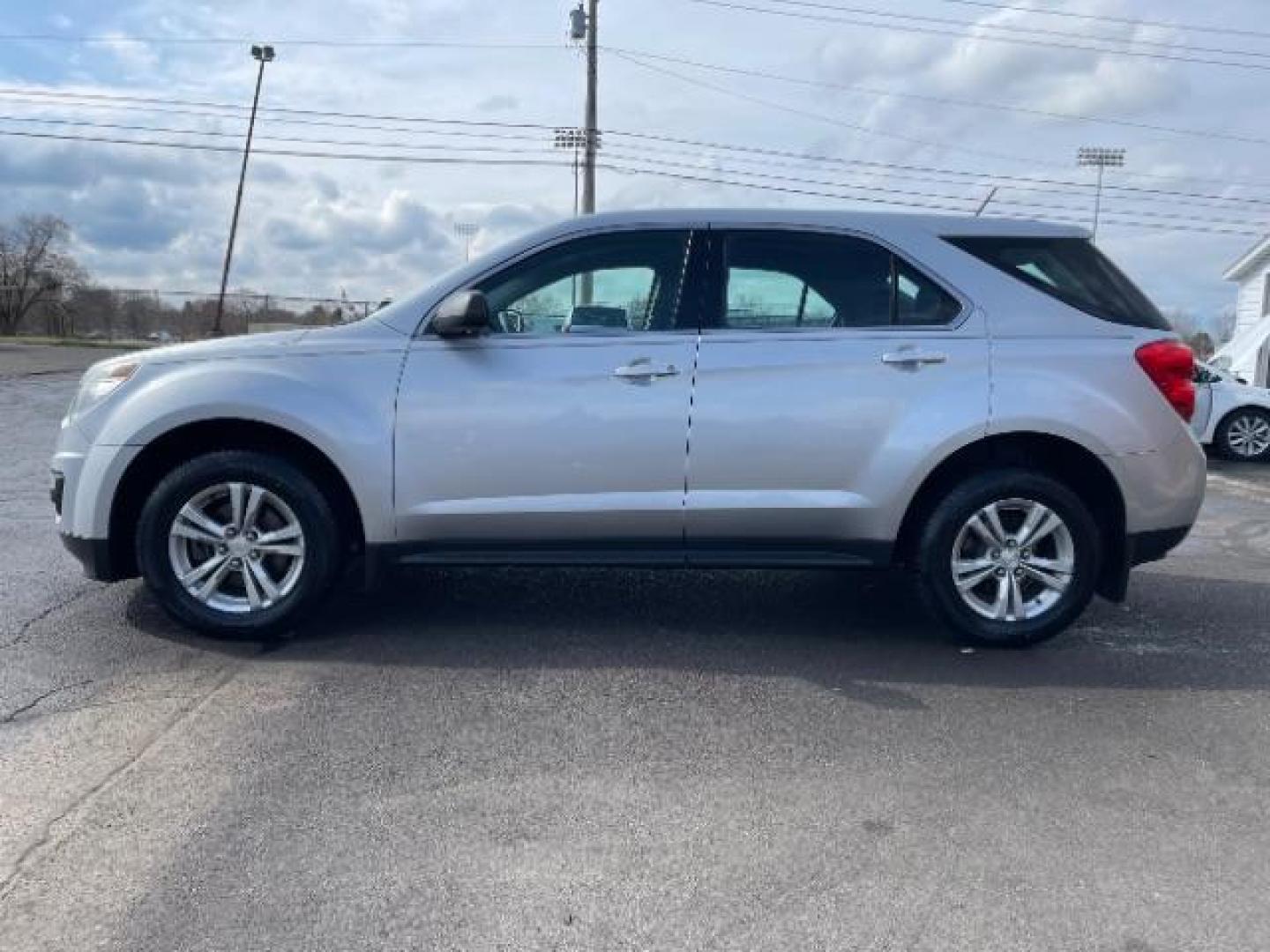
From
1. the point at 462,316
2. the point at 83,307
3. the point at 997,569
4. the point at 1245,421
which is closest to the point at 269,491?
the point at 462,316

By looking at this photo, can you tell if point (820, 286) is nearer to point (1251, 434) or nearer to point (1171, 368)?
point (1171, 368)

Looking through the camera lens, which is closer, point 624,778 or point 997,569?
point 624,778

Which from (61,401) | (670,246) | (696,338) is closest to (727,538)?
(696,338)

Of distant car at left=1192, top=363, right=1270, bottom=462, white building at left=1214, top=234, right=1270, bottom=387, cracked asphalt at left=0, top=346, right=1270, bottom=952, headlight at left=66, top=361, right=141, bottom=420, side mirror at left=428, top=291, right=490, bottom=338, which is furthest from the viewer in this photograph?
white building at left=1214, top=234, right=1270, bottom=387

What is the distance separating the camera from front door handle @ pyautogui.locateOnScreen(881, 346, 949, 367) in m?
4.84

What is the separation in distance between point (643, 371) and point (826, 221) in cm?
116

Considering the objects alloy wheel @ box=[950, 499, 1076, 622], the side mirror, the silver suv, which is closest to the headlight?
the silver suv

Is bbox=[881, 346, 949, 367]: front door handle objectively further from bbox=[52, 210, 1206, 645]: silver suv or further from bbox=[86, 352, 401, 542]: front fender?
bbox=[86, 352, 401, 542]: front fender

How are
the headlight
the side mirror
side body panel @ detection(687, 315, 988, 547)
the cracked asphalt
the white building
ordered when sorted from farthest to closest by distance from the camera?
the white building < the headlight < side body panel @ detection(687, 315, 988, 547) < the side mirror < the cracked asphalt

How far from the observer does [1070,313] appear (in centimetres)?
493

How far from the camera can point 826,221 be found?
5.09 m

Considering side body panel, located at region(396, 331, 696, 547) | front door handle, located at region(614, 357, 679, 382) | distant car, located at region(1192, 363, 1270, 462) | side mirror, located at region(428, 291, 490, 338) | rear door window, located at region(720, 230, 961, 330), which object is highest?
rear door window, located at region(720, 230, 961, 330)

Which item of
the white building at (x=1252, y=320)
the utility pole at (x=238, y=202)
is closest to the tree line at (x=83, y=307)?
the utility pole at (x=238, y=202)

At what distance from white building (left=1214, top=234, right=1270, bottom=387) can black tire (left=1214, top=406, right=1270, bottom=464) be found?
12986 millimetres
